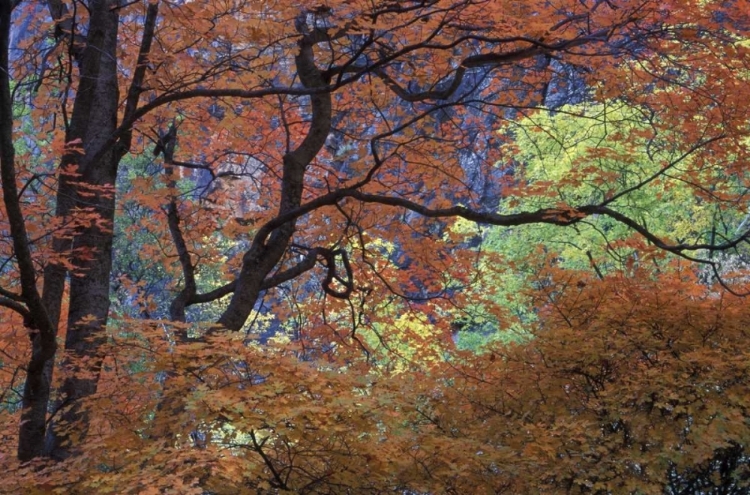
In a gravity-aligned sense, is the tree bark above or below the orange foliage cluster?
above

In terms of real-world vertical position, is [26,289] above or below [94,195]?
below

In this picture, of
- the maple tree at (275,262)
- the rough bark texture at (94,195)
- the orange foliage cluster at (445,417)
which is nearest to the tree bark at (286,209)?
the maple tree at (275,262)

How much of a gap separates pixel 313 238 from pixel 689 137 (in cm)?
376

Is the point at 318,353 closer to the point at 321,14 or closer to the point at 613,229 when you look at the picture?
the point at 321,14

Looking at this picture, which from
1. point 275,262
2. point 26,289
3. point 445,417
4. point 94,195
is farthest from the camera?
point 275,262

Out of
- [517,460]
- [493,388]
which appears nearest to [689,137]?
[493,388]

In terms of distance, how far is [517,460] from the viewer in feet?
11.8

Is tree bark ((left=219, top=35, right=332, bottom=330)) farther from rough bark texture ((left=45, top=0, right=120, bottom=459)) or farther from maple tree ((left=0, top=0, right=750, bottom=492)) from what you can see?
rough bark texture ((left=45, top=0, right=120, bottom=459))

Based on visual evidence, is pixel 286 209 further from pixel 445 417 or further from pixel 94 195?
pixel 445 417

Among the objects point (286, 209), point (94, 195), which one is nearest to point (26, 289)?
point (94, 195)

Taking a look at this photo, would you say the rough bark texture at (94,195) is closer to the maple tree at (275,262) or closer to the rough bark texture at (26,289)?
the maple tree at (275,262)

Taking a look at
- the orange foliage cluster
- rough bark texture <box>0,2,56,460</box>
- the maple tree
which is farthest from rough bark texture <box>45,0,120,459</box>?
the orange foliage cluster

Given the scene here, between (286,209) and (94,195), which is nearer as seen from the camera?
(94,195)

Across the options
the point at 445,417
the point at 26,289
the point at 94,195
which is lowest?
the point at 445,417
